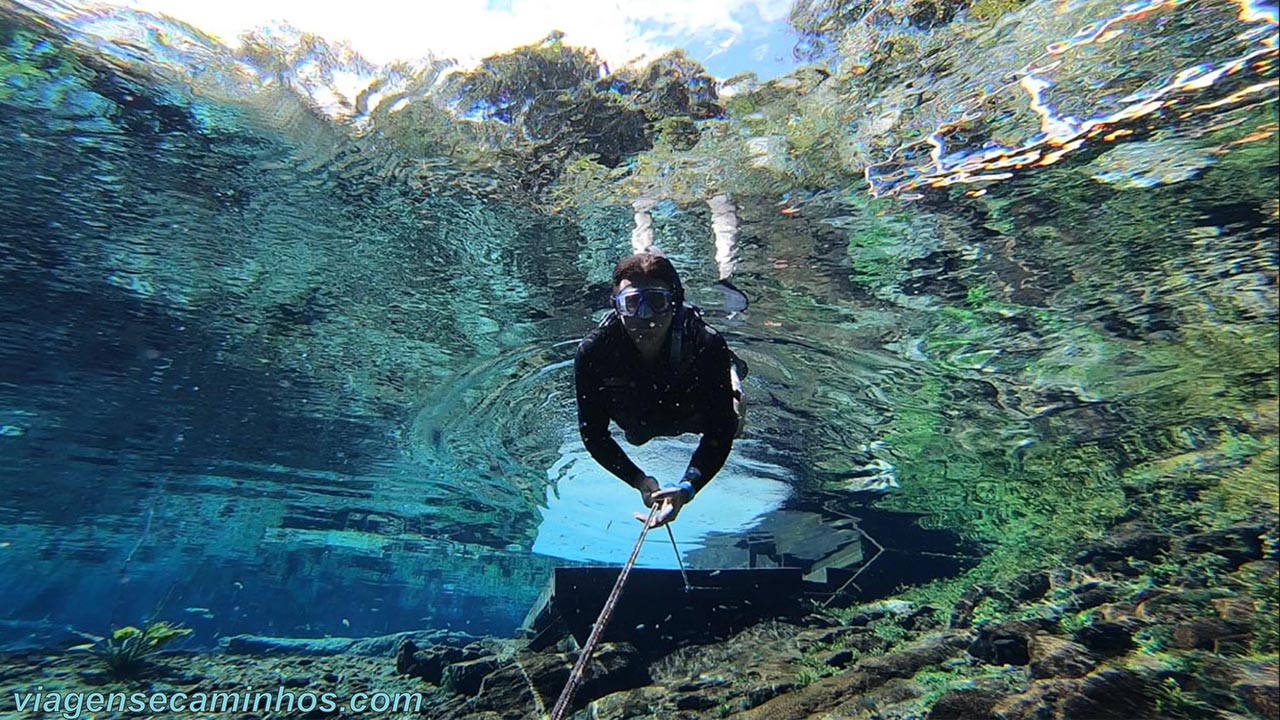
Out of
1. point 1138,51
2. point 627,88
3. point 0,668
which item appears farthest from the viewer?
point 0,668

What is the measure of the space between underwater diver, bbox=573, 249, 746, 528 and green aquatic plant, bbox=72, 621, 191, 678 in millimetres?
16651

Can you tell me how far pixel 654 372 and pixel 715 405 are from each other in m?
0.60

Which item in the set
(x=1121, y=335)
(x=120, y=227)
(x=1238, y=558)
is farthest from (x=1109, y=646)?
(x=120, y=227)

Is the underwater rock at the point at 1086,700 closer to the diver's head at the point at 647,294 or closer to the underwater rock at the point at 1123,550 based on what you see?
the diver's head at the point at 647,294

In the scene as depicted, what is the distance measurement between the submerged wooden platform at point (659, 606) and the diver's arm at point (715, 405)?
7.59m

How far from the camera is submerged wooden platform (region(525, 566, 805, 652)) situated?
1202 cm

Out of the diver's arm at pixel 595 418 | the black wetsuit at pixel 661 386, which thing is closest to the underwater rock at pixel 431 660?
the diver's arm at pixel 595 418

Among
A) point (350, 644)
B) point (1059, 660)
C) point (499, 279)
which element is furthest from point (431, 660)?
point (350, 644)

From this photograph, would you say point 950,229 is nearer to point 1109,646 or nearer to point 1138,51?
point 1138,51

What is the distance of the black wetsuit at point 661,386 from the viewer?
4852 mm

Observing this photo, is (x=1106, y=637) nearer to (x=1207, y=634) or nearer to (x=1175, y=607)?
(x=1207, y=634)

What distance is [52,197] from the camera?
344 inches

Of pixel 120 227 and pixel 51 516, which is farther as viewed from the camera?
pixel 51 516

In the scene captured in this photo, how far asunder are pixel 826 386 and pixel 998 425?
4620 mm
